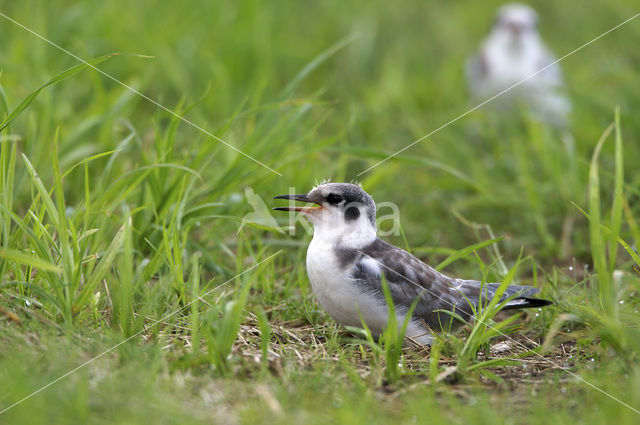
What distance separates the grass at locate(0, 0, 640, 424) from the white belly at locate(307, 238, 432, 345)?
15 centimetres

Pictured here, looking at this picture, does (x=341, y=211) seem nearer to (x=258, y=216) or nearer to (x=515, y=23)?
(x=258, y=216)

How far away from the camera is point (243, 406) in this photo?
8.91 feet

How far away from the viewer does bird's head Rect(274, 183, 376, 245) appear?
358 cm

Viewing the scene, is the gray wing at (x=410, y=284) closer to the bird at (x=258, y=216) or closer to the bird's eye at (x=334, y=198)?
the bird's eye at (x=334, y=198)

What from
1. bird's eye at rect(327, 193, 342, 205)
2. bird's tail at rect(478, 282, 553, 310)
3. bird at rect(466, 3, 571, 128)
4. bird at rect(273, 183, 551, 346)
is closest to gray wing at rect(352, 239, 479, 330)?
bird at rect(273, 183, 551, 346)

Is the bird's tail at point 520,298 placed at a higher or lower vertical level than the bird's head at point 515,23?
lower

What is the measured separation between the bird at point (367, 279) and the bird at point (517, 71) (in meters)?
3.78

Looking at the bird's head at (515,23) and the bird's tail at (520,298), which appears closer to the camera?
the bird's tail at (520,298)

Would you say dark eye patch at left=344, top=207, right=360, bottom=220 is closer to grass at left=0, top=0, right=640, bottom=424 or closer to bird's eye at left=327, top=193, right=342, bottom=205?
bird's eye at left=327, top=193, right=342, bottom=205

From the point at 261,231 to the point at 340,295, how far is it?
1.23 meters

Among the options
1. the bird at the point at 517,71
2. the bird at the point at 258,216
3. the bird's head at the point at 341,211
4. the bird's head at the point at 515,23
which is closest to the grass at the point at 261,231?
the bird at the point at 258,216

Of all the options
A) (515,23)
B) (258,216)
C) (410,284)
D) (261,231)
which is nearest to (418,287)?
(410,284)

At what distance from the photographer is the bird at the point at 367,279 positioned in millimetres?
3404

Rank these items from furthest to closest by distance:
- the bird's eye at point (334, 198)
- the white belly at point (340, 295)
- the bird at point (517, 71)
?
the bird at point (517, 71) < the bird's eye at point (334, 198) < the white belly at point (340, 295)
